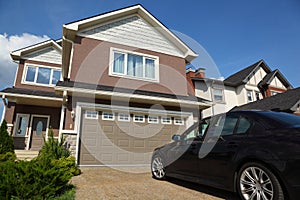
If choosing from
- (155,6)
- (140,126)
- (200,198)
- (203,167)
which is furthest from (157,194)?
(155,6)

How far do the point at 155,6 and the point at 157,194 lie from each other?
→ 10260mm

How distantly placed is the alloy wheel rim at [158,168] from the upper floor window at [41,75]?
10.8 metres

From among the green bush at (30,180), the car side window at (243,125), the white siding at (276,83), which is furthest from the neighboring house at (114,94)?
the white siding at (276,83)

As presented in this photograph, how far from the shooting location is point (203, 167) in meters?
3.50

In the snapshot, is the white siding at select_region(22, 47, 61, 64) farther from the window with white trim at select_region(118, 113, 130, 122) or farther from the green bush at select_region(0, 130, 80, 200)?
the green bush at select_region(0, 130, 80, 200)

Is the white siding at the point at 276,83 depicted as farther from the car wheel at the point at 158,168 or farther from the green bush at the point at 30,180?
the green bush at the point at 30,180

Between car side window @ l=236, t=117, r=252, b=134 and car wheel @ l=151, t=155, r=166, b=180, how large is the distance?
230 cm

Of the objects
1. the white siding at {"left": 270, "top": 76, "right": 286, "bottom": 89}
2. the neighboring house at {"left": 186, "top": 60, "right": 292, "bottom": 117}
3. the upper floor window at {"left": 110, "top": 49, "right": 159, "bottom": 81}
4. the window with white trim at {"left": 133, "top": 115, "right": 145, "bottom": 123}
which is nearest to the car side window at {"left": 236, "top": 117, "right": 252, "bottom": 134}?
the window with white trim at {"left": 133, "top": 115, "right": 145, "bottom": 123}

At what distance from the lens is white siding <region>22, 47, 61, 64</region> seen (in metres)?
13.2

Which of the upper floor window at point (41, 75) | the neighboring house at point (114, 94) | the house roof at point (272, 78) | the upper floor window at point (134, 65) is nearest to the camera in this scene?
the neighboring house at point (114, 94)

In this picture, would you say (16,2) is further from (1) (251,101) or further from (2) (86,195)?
(1) (251,101)

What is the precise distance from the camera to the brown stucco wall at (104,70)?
828 cm

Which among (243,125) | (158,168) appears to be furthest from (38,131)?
(243,125)

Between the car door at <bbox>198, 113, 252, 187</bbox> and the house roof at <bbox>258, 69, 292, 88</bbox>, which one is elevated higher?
the house roof at <bbox>258, 69, 292, 88</bbox>
